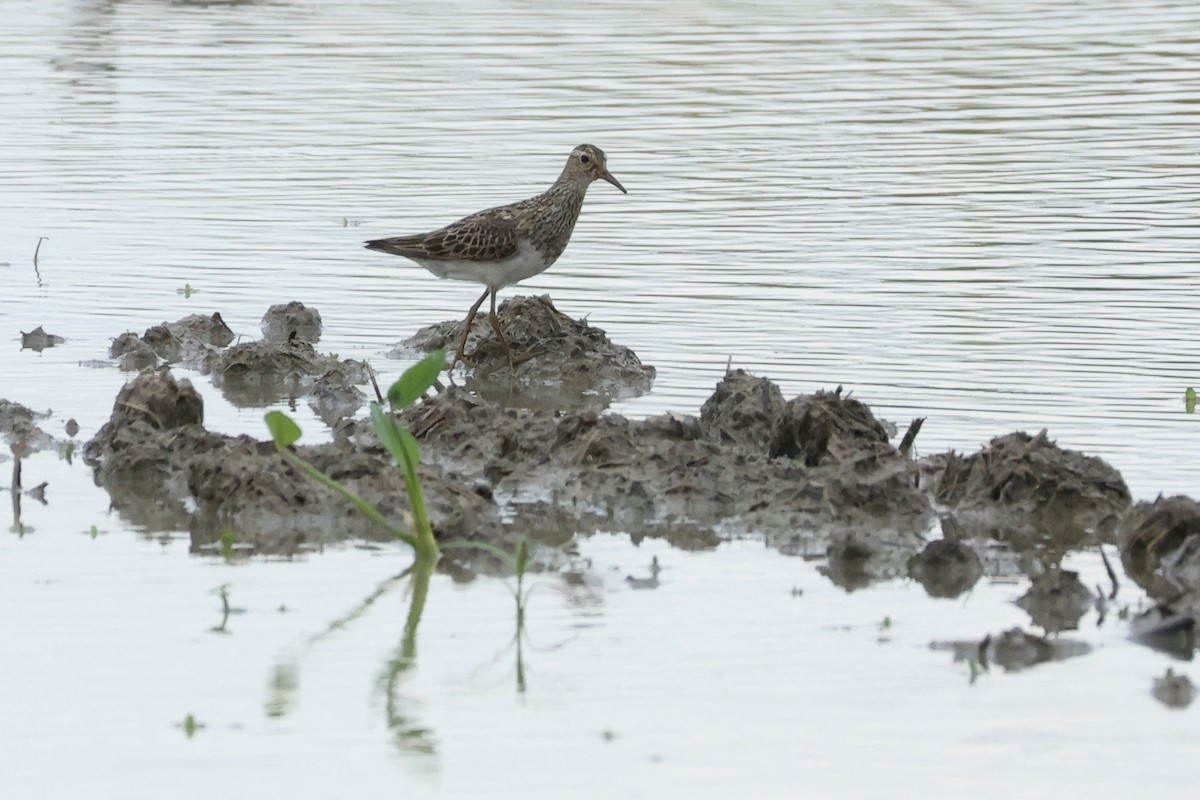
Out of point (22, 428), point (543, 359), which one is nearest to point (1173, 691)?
point (22, 428)

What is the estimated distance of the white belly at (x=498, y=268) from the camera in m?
12.1

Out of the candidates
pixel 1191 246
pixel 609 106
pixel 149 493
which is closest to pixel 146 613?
pixel 149 493

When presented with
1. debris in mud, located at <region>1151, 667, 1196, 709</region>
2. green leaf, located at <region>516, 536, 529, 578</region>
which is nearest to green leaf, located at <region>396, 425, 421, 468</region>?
green leaf, located at <region>516, 536, 529, 578</region>

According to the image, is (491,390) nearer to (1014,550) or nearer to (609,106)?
(1014,550)

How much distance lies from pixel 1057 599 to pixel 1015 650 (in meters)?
0.54

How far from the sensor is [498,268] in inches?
477

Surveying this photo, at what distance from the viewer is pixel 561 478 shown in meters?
8.92

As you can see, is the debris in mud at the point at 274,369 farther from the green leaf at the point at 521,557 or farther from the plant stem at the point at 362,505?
the green leaf at the point at 521,557

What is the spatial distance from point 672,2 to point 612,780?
25.8m

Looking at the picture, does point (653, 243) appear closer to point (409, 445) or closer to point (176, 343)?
point (176, 343)

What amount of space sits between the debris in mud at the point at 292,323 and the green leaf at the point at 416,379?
4.68 metres

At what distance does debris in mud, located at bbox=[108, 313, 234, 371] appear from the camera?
38.9 ft

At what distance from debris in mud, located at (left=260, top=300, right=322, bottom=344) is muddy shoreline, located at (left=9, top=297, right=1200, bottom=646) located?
246cm

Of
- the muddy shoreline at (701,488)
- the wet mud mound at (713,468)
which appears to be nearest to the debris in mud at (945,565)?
the muddy shoreline at (701,488)
